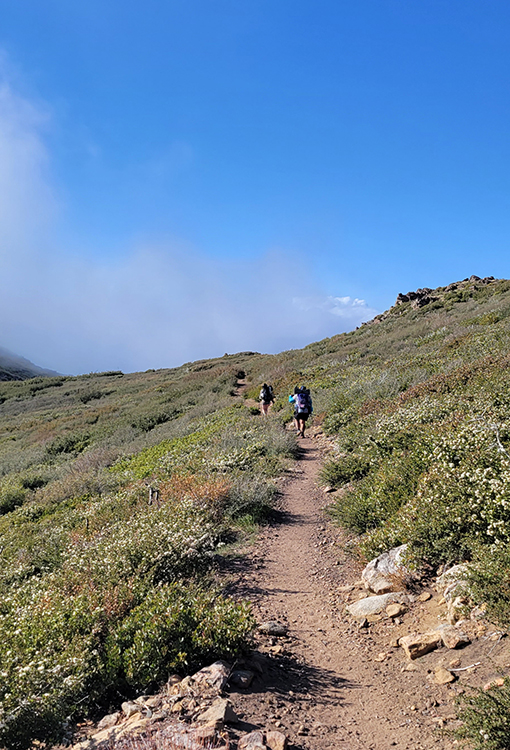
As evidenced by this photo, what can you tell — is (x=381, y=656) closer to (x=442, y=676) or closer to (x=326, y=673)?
(x=326, y=673)

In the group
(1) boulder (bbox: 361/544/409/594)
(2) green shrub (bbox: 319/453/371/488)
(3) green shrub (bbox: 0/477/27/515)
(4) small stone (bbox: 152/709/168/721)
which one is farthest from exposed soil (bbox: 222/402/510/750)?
(3) green shrub (bbox: 0/477/27/515)

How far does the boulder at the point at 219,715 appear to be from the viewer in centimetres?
295

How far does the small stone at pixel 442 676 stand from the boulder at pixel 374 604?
1157 millimetres

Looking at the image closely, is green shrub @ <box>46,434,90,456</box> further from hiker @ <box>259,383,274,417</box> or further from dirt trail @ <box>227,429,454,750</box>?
dirt trail @ <box>227,429,454,750</box>

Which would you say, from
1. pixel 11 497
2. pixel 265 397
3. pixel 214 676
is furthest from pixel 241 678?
pixel 265 397

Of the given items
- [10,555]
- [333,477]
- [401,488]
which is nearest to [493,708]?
[401,488]

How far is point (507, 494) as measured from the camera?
4422mm

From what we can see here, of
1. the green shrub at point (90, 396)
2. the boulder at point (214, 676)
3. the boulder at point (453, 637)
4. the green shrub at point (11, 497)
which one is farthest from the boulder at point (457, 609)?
the green shrub at point (90, 396)

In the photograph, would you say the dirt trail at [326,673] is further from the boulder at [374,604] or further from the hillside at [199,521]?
the hillside at [199,521]

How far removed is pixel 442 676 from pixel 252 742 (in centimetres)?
163

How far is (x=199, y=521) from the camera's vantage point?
6.64 metres

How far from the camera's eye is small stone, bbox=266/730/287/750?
284cm

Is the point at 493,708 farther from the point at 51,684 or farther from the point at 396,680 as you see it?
the point at 51,684

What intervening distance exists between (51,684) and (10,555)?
6096mm
